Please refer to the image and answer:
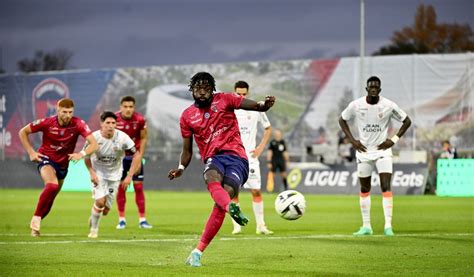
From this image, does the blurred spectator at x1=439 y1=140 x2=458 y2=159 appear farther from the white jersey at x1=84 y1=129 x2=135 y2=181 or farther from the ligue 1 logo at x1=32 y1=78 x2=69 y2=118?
the ligue 1 logo at x1=32 y1=78 x2=69 y2=118

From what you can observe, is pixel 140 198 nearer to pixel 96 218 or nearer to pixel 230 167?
pixel 96 218

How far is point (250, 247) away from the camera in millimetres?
16125

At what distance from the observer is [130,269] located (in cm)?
1277

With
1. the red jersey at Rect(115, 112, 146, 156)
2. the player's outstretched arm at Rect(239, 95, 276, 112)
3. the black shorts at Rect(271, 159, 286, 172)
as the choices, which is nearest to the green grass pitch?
the red jersey at Rect(115, 112, 146, 156)

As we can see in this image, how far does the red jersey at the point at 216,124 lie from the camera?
1347 centimetres

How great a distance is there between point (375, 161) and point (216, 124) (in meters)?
6.54

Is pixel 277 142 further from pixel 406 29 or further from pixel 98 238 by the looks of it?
pixel 406 29

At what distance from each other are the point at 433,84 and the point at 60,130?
3088cm

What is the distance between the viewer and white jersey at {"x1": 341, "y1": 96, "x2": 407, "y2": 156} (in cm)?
1922

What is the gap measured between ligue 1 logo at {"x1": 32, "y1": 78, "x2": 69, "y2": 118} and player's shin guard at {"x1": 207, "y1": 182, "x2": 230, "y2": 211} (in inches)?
1784

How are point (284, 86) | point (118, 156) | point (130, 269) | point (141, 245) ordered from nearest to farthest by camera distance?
point (130, 269)
point (141, 245)
point (118, 156)
point (284, 86)

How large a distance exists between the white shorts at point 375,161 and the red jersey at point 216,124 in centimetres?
608

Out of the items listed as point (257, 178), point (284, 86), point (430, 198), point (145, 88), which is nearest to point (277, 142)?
point (430, 198)

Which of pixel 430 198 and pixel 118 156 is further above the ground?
pixel 118 156
